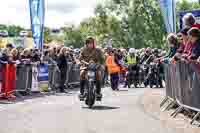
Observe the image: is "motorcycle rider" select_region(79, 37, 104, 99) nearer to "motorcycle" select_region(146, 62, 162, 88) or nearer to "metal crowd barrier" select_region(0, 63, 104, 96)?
"metal crowd barrier" select_region(0, 63, 104, 96)

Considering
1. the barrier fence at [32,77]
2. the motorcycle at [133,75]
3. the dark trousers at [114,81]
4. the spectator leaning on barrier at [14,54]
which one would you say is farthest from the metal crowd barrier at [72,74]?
the spectator leaning on barrier at [14,54]

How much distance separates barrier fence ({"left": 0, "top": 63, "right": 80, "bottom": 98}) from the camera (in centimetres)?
2077

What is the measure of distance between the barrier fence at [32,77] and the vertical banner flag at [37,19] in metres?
1.88

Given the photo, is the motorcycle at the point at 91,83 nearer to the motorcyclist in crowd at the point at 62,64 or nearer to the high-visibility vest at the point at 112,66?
the motorcyclist in crowd at the point at 62,64

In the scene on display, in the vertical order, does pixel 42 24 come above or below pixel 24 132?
above

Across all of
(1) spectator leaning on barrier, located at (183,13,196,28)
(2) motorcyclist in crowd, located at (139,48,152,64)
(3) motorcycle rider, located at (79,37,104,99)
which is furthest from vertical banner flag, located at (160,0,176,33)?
(1) spectator leaning on barrier, located at (183,13,196,28)

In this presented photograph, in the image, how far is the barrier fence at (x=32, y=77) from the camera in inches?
818

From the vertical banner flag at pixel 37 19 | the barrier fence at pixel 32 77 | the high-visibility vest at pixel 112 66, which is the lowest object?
the barrier fence at pixel 32 77

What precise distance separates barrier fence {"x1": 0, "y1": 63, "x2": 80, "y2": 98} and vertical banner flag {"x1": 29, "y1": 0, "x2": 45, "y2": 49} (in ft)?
6.18

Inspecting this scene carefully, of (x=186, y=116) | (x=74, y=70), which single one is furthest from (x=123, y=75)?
(x=186, y=116)

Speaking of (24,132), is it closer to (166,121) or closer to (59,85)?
(166,121)

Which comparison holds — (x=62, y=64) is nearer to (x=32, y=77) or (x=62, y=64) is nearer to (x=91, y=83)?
(x=32, y=77)

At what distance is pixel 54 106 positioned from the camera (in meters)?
17.8

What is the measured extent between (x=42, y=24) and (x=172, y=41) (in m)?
13.6
